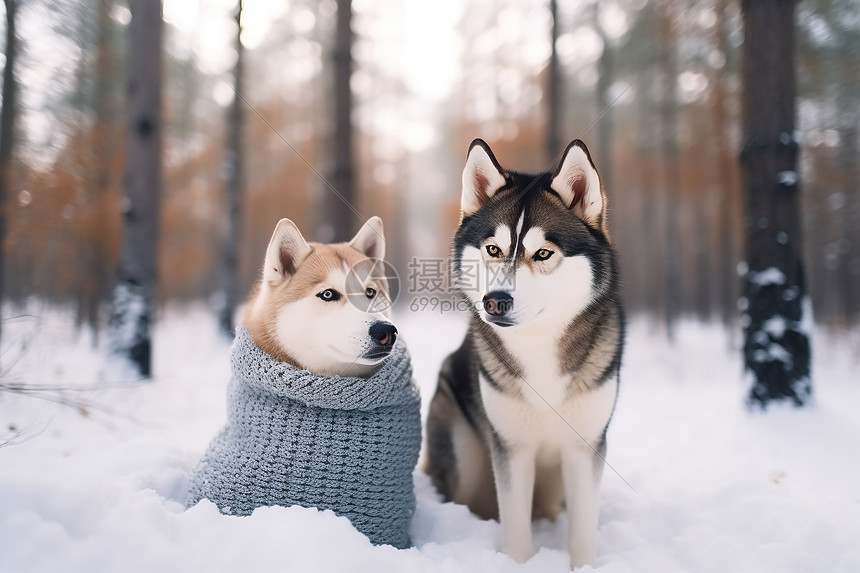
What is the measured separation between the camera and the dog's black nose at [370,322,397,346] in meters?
2.02

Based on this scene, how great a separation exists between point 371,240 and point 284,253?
0.46 m

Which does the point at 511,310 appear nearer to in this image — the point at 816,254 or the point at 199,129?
the point at 816,254

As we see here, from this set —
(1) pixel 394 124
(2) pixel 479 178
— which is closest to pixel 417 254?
(2) pixel 479 178

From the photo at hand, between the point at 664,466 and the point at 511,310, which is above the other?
the point at 511,310

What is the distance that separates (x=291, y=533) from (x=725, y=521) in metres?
2.07

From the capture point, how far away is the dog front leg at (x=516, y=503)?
2248 millimetres

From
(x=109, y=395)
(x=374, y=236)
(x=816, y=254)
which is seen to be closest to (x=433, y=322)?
(x=816, y=254)

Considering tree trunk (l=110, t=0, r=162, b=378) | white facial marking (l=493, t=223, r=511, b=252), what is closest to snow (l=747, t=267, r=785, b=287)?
white facial marking (l=493, t=223, r=511, b=252)

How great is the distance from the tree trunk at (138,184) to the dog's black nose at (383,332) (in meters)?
4.25

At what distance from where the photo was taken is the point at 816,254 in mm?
12102

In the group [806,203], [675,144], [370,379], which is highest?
[675,144]

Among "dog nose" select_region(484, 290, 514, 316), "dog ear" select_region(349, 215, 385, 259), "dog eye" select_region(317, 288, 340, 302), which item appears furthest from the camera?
"dog ear" select_region(349, 215, 385, 259)

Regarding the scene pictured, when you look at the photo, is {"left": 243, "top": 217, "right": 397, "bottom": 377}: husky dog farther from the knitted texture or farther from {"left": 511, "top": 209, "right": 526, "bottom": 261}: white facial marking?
{"left": 511, "top": 209, "right": 526, "bottom": 261}: white facial marking

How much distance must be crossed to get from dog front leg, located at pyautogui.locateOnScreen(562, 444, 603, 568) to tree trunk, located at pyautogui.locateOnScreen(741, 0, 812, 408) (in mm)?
2267
